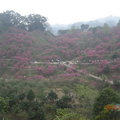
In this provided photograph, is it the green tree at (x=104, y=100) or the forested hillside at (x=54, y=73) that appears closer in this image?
the green tree at (x=104, y=100)

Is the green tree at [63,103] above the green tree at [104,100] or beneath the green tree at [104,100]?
beneath

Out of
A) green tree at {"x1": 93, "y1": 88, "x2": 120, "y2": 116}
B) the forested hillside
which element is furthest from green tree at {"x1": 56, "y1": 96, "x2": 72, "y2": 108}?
green tree at {"x1": 93, "y1": 88, "x2": 120, "y2": 116}

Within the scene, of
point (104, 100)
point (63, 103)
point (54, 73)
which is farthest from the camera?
point (54, 73)

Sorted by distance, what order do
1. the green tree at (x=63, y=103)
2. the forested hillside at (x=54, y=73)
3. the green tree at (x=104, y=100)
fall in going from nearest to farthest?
1. the green tree at (x=104, y=100)
2. the forested hillside at (x=54, y=73)
3. the green tree at (x=63, y=103)

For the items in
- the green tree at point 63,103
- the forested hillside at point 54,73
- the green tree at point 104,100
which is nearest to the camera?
the green tree at point 104,100

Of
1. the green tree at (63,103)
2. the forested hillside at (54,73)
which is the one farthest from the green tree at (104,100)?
the green tree at (63,103)

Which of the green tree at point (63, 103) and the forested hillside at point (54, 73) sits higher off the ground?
the forested hillside at point (54, 73)

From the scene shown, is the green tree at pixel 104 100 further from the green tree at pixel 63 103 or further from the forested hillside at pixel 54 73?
the green tree at pixel 63 103

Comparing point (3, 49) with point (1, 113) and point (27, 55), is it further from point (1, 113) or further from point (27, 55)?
point (1, 113)

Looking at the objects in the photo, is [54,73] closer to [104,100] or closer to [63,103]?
[63,103]

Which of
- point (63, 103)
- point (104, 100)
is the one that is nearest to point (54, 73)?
point (63, 103)

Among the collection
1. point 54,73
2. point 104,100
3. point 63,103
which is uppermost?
point 54,73

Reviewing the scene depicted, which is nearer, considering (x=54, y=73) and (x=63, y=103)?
(x=63, y=103)

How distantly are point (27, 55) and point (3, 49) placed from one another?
3.35m
